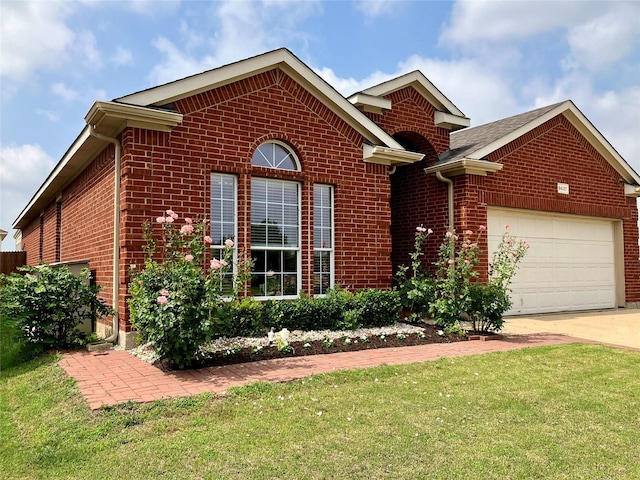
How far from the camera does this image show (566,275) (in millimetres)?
12914

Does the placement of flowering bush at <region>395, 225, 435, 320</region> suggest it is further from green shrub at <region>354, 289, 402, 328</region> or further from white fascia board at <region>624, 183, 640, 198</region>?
white fascia board at <region>624, 183, 640, 198</region>

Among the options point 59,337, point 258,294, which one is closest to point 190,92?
point 258,294

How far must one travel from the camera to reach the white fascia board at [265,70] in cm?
755

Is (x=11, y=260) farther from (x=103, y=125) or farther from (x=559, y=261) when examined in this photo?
(x=559, y=261)

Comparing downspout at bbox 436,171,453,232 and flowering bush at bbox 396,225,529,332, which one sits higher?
downspout at bbox 436,171,453,232

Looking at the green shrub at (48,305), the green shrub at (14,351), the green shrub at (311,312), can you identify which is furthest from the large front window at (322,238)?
the green shrub at (14,351)

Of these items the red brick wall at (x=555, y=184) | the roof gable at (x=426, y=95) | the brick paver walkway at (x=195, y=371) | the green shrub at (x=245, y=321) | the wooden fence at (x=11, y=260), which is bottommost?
the brick paver walkway at (x=195, y=371)

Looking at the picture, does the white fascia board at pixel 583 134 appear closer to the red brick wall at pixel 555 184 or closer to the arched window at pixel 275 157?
the red brick wall at pixel 555 184

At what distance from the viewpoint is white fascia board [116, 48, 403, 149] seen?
24.8 feet

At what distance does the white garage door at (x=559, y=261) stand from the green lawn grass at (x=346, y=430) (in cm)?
631

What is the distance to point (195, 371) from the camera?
582 centimetres

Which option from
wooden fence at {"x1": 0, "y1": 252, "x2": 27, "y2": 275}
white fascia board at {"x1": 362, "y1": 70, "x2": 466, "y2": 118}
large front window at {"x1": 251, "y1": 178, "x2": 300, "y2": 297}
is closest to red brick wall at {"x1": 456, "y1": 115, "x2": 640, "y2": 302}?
white fascia board at {"x1": 362, "y1": 70, "x2": 466, "y2": 118}

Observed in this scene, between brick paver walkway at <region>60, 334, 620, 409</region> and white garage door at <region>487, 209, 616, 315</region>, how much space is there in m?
Answer: 4.56

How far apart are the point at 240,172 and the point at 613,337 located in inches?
289
